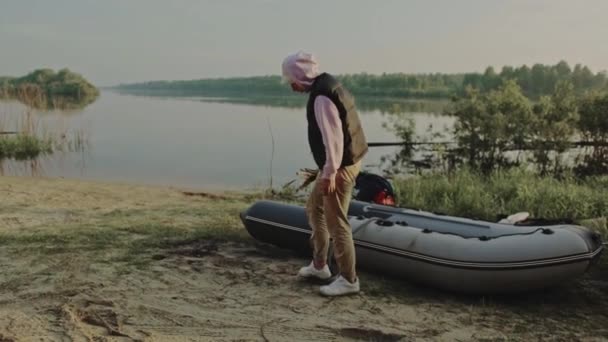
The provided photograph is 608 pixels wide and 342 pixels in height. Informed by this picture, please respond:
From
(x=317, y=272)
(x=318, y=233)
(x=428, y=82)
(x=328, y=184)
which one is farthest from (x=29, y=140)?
(x=428, y=82)

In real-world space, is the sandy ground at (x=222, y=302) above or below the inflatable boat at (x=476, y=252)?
below

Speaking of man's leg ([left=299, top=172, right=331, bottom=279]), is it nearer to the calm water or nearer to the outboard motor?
the outboard motor

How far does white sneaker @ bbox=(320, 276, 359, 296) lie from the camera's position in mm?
3475

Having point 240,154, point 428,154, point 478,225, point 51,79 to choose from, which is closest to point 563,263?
point 478,225

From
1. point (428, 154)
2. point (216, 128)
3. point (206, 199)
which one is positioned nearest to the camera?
point (206, 199)

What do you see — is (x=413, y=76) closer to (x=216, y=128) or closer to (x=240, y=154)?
(x=216, y=128)

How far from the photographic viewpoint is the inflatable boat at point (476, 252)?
332 cm

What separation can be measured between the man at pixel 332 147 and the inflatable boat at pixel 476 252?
1.41 feet

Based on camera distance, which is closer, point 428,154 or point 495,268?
point 495,268

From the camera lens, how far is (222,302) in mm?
3371

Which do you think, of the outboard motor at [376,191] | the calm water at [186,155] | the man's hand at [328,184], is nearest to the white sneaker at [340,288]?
the man's hand at [328,184]

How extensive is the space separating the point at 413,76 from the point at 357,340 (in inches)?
2194

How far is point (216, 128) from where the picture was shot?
22.0 metres

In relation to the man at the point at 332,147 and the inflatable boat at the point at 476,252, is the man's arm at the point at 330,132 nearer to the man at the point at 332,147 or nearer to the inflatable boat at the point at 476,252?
the man at the point at 332,147
